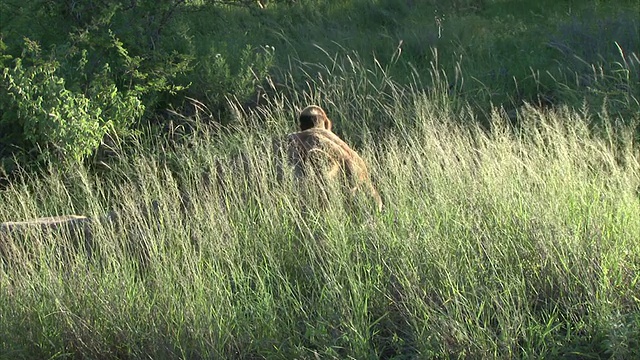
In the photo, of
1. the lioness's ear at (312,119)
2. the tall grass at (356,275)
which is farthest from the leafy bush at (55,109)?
the lioness's ear at (312,119)

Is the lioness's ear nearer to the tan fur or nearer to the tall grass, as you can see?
the tan fur

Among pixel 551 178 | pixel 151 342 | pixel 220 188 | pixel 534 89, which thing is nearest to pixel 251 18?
pixel 534 89

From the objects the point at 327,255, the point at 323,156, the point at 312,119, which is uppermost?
the point at 312,119

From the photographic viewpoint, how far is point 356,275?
5.52 m

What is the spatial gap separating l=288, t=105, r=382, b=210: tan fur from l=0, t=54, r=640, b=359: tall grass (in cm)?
17

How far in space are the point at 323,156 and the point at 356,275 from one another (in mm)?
1175

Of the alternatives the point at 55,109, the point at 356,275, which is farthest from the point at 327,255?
the point at 55,109

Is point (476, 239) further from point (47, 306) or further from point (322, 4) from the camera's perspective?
point (322, 4)

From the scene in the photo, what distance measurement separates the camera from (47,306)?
5523 millimetres

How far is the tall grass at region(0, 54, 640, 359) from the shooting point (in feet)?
16.1

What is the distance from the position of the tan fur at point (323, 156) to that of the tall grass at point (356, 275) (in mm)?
170

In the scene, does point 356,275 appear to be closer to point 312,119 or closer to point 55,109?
point 312,119

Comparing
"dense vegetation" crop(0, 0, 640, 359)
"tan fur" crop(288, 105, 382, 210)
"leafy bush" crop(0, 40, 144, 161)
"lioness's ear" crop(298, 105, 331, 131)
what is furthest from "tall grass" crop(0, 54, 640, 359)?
"leafy bush" crop(0, 40, 144, 161)

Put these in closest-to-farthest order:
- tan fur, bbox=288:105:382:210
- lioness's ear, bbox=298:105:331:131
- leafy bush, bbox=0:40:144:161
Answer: tan fur, bbox=288:105:382:210 < lioness's ear, bbox=298:105:331:131 < leafy bush, bbox=0:40:144:161
